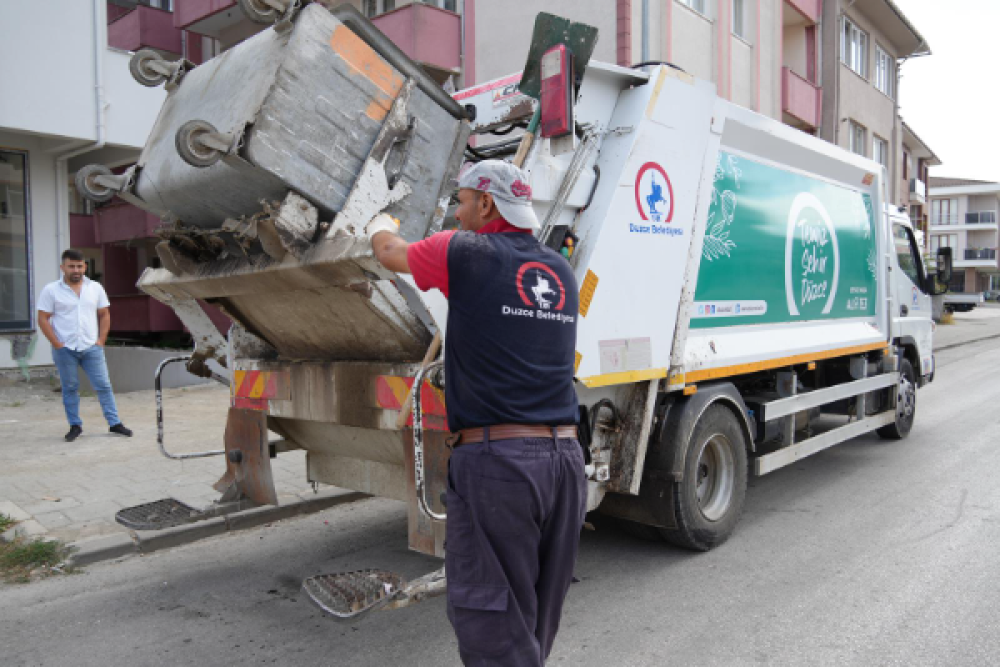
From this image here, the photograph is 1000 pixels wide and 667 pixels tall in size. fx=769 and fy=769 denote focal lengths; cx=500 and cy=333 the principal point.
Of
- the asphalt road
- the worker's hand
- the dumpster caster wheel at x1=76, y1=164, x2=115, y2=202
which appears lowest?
the asphalt road

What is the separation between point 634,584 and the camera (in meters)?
4.11

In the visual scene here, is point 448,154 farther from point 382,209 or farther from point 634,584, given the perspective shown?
point 634,584

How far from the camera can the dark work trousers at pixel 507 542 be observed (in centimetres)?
225

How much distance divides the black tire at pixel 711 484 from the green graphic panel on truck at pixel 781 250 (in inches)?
24.4

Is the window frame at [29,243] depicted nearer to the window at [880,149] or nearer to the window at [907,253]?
the window at [907,253]

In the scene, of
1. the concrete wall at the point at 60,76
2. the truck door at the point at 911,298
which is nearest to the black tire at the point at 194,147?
the truck door at the point at 911,298

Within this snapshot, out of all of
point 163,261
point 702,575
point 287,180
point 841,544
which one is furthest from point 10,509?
point 841,544

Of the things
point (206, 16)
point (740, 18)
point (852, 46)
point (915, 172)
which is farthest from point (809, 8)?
point (915, 172)

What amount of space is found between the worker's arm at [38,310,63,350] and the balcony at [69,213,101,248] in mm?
12864

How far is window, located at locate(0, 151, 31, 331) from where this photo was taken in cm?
1093

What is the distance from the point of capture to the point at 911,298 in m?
7.90

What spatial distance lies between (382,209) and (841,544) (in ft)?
11.4

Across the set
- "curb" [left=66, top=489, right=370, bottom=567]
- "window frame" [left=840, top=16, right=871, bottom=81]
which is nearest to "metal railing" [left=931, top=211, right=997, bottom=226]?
"window frame" [left=840, top=16, right=871, bottom=81]

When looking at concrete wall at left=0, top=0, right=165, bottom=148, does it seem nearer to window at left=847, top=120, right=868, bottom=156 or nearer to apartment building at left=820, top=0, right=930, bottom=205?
apartment building at left=820, top=0, right=930, bottom=205
